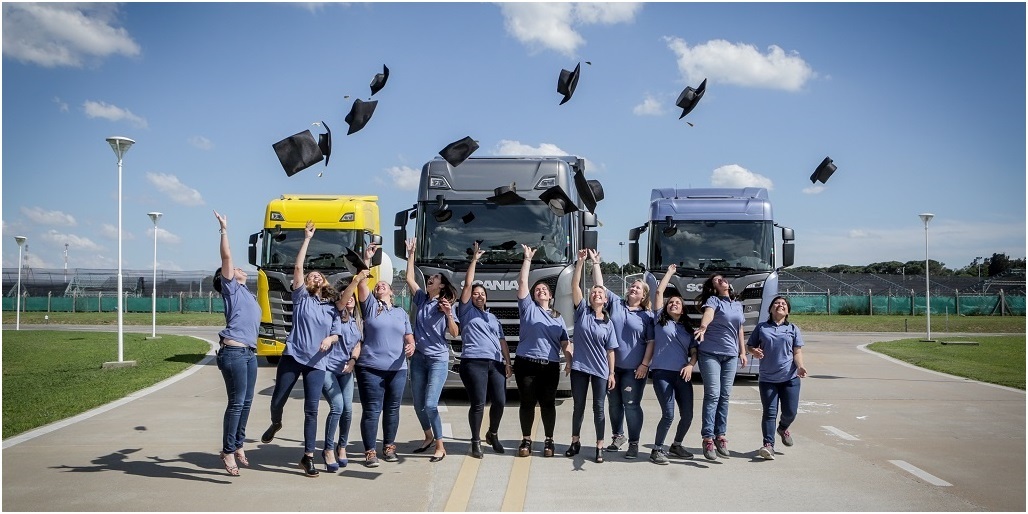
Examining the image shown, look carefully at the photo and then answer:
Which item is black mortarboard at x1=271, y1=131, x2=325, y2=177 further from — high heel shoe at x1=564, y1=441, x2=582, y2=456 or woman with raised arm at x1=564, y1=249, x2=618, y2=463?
high heel shoe at x1=564, y1=441, x2=582, y2=456

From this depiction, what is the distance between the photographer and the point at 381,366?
26.7 ft

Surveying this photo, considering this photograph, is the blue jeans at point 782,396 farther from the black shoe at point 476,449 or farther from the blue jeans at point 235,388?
the blue jeans at point 235,388

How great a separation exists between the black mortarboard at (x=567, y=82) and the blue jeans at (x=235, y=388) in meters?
6.35

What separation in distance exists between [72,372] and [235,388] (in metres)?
11.6

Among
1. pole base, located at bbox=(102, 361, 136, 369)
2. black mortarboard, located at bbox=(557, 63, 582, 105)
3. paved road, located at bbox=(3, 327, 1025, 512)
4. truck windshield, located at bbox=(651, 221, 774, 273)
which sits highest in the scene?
black mortarboard, located at bbox=(557, 63, 582, 105)

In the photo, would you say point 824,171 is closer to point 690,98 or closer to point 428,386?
point 690,98

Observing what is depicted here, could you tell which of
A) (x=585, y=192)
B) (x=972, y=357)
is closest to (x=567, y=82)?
(x=585, y=192)

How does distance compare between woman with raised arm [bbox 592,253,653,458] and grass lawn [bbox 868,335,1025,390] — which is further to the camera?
grass lawn [bbox 868,335,1025,390]

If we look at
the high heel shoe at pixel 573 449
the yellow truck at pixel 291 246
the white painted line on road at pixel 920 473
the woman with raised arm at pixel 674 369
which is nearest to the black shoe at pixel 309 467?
the high heel shoe at pixel 573 449

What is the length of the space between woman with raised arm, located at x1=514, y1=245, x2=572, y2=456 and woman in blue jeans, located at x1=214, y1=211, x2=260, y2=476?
240 centimetres

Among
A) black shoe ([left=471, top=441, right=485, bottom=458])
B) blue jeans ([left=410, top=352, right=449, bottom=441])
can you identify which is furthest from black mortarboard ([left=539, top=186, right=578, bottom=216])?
black shoe ([left=471, top=441, right=485, bottom=458])

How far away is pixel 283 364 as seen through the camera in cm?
795

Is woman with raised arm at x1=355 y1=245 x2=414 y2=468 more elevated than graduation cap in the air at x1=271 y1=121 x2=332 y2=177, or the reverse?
graduation cap in the air at x1=271 y1=121 x2=332 y2=177

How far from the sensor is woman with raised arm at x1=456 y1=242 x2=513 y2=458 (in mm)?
8742
